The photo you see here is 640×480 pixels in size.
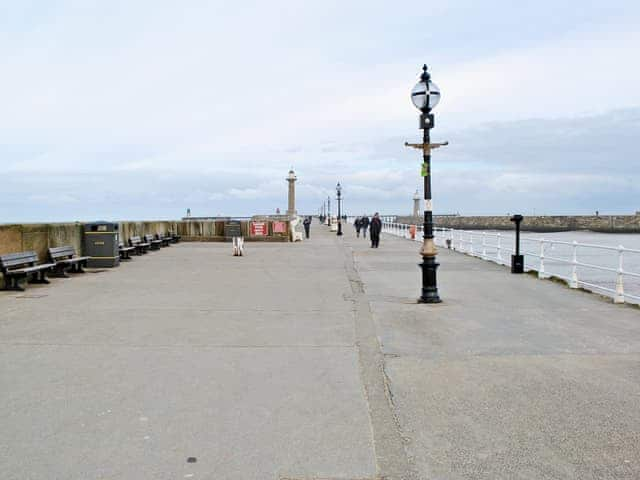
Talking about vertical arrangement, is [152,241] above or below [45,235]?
below

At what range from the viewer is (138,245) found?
23.0m

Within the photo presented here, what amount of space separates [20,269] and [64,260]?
252cm

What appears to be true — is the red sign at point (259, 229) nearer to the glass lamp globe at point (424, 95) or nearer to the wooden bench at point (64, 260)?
the wooden bench at point (64, 260)

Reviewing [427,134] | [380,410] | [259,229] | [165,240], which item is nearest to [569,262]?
[427,134]

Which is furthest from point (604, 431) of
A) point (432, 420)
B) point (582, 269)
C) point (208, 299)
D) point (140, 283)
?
point (582, 269)

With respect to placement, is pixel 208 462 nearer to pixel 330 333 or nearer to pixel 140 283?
pixel 330 333

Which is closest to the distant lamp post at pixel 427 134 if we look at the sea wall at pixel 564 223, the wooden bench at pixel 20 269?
the wooden bench at pixel 20 269

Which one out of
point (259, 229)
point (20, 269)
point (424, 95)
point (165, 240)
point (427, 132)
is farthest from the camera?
point (259, 229)

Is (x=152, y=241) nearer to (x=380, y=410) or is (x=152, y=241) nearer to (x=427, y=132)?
(x=427, y=132)

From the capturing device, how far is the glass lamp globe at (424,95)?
10984 millimetres

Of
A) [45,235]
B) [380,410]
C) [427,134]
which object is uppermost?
[427,134]

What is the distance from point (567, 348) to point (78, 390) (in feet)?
18.2

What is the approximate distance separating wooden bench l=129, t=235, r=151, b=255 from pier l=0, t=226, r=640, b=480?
38.1 feet

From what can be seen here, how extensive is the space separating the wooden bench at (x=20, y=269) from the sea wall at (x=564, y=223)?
3646 inches
